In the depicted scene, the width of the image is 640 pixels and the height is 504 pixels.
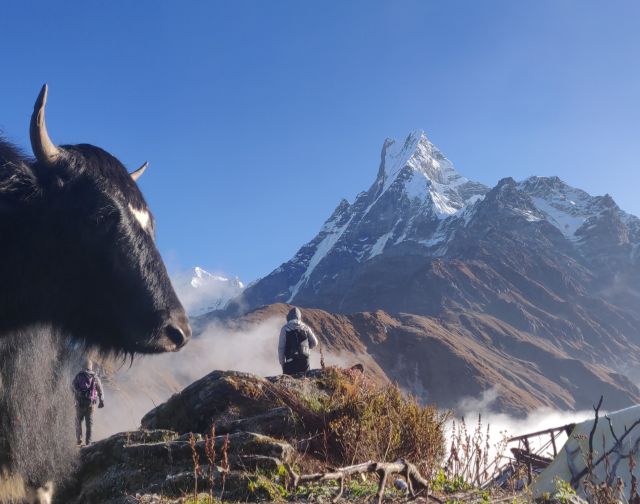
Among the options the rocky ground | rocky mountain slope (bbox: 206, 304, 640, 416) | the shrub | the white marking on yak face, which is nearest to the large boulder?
the rocky ground

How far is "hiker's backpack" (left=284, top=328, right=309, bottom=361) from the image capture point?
28.8 feet

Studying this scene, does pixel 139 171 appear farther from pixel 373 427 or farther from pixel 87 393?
pixel 87 393

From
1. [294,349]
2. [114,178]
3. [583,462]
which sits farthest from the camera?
[294,349]

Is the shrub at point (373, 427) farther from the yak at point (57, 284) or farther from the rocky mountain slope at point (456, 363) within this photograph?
the rocky mountain slope at point (456, 363)

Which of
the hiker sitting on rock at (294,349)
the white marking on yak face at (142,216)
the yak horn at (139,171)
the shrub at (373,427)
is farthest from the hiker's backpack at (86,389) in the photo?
the white marking on yak face at (142,216)

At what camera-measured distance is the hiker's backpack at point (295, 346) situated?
8789 millimetres

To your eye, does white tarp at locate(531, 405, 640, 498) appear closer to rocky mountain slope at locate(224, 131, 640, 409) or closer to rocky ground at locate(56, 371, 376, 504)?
rocky ground at locate(56, 371, 376, 504)

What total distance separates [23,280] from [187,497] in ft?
5.15

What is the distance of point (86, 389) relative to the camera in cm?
933

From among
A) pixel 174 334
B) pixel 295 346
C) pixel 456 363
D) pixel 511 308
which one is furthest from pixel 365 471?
pixel 511 308

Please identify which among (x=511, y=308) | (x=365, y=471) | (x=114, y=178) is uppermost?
(x=511, y=308)

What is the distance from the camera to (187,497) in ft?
9.75

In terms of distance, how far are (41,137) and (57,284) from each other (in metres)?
0.88

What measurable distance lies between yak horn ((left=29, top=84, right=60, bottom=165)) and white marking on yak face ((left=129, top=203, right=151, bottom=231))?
54 cm
